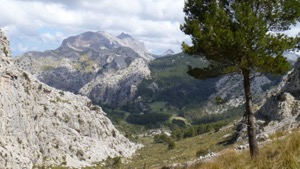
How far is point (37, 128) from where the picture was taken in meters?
146

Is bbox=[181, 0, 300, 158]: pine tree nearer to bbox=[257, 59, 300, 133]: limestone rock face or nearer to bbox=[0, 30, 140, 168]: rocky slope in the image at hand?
bbox=[257, 59, 300, 133]: limestone rock face

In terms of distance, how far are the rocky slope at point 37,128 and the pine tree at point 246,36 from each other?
95596 millimetres

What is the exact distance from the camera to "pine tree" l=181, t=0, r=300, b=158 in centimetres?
2277

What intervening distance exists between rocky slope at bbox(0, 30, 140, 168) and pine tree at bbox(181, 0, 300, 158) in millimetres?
95596

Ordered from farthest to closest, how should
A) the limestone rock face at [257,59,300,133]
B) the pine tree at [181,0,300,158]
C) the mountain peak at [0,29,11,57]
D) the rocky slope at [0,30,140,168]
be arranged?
the mountain peak at [0,29,11,57]
the rocky slope at [0,30,140,168]
the limestone rock face at [257,59,300,133]
the pine tree at [181,0,300,158]

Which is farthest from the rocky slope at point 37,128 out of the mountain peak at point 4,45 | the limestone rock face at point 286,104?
the limestone rock face at point 286,104

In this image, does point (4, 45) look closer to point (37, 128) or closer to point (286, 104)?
point (37, 128)

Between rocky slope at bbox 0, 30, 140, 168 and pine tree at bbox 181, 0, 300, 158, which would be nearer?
pine tree at bbox 181, 0, 300, 158

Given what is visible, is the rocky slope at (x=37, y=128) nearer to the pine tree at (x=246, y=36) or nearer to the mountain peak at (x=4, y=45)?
the mountain peak at (x=4, y=45)

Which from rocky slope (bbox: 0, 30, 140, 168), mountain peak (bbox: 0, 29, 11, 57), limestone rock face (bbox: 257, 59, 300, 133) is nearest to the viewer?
limestone rock face (bbox: 257, 59, 300, 133)

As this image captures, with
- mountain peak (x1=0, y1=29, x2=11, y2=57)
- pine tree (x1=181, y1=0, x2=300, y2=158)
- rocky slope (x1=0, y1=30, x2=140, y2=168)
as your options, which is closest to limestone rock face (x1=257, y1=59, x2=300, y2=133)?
pine tree (x1=181, y1=0, x2=300, y2=158)

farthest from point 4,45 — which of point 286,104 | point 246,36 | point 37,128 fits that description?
point 246,36

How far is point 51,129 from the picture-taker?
161500 millimetres

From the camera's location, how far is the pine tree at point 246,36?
22766 mm
